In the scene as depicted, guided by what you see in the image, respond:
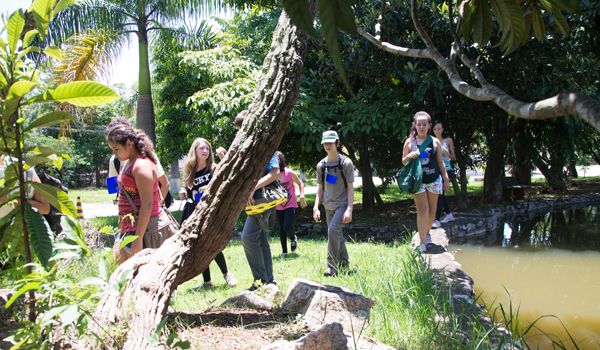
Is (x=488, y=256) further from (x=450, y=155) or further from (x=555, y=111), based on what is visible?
(x=555, y=111)

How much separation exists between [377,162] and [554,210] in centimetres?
499

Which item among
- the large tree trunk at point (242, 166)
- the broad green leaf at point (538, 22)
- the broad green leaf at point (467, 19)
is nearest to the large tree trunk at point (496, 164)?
the large tree trunk at point (242, 166)

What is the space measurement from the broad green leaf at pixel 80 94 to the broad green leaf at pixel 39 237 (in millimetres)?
425

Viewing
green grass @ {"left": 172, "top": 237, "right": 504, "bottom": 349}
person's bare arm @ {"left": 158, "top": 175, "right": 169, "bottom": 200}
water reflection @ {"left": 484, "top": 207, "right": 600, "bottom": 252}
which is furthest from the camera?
water reflection @ {"left": 484, "top": 207, "right": 600, "bottom": 252}

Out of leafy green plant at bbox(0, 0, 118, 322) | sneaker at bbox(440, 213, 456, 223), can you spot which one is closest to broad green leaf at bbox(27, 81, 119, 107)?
leafy green plant at bbox(0, 0, 118, 322)

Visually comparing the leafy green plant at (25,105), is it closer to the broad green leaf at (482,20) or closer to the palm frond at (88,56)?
the broad green leaf at (482,20)

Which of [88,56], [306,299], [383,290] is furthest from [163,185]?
[88,56]

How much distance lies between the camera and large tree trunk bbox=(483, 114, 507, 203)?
12.2 meters

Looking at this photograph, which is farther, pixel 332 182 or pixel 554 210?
pixel 554 210

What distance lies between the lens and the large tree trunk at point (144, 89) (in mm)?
12641

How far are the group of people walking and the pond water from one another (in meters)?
1.22

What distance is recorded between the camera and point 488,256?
7715 millimetres

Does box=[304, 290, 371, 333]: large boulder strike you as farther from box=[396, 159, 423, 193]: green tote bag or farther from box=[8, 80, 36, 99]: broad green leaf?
box=[396, 159, 423, 193]: green tote bag

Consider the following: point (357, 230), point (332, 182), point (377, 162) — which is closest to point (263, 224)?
point (332, 182)
